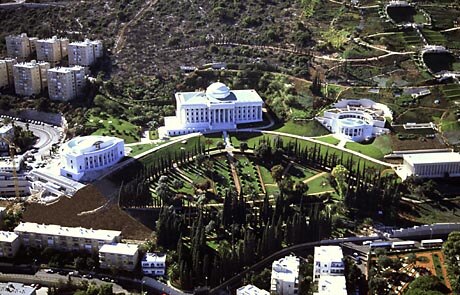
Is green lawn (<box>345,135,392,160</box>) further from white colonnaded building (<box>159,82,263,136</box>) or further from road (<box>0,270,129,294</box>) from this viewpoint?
road (<box>0,270,129,294</box>)

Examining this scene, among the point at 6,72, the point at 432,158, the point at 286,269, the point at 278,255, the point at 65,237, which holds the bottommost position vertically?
the point at 278,255

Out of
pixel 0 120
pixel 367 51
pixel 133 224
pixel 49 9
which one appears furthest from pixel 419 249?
pixel 49 9

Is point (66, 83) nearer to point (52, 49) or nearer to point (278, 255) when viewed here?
point (52, 49)

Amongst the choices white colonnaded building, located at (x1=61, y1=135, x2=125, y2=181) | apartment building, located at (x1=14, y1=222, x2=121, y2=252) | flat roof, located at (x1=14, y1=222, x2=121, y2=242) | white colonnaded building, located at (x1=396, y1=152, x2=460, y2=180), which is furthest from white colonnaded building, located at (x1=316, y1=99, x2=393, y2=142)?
apartment building, located at (x1=14, y1=222, x2=121, y2=252)

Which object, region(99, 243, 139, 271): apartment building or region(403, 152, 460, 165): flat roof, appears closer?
region(99, 243, 139, 271): apartment building

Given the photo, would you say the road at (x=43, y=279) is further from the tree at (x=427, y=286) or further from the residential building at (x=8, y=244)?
the tree at (x=427, y=286)

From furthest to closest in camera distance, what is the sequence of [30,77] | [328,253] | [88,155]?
[30,77] → [88,155] → [328,253]

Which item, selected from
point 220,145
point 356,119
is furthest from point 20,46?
point 356,119
